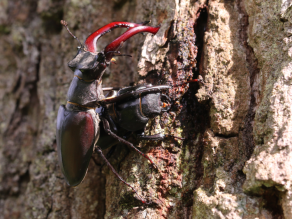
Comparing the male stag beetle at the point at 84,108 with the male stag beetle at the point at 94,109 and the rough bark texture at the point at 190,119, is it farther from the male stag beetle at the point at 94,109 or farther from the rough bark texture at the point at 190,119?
the rough bark texture at the point at 190,119

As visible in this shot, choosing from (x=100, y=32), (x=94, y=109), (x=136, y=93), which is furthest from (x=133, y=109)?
(x=100, y=32)

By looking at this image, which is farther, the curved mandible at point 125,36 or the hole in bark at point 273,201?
the curved mandible at point 125,36

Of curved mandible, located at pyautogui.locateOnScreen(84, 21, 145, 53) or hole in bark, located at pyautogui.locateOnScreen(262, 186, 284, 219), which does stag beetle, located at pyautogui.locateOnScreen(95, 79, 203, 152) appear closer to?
curved mandible, located at pyautogui.locateOnScreen(84, 21, 145, 53)

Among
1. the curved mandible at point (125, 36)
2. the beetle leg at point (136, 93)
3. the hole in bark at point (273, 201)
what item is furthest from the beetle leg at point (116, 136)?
the hole in bark at point (273, 201)

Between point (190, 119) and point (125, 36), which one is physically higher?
point (125, 36)

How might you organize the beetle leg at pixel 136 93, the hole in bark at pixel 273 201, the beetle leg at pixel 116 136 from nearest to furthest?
1. the hole in bark at pixel 273 201
2. the beetle leg at pixel 116 136
3. the beetle leg at pixel 136 93

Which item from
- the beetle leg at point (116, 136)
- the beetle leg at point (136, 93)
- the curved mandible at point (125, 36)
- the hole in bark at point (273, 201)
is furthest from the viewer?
the curved mandible at point (125, 36)

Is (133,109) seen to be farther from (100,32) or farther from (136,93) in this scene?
(100,32)

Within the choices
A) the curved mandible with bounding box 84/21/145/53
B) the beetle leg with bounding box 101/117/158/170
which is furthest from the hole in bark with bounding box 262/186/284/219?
the curved mandible with bounding box 84/21/145/53
